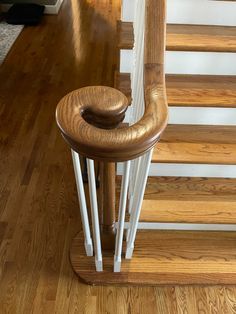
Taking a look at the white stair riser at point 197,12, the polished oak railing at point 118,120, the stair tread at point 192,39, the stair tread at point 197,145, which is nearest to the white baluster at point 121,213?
the polished oak railing at point 118,120

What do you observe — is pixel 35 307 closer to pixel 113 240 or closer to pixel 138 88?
pixel 113 240

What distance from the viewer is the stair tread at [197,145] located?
1.74 metres

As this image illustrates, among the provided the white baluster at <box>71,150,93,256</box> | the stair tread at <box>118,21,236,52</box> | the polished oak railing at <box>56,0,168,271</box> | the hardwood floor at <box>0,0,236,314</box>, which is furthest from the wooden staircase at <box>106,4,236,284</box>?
the polished oak railing at <box>56,0,168,271</box>

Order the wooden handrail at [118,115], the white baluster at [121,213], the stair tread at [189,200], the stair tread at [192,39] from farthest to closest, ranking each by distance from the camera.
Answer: the stair tread at [189,200] → the stair tread at [192,39] → the white baluster at [121,213] → the wooden handrail at [118,115]

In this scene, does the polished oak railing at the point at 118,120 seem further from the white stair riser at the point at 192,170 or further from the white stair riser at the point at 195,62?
the white stair riser at the point at 192,170

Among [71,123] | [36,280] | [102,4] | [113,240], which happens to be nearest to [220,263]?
[113,240]

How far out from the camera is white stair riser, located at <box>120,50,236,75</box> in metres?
1.74

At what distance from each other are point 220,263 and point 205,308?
23cm

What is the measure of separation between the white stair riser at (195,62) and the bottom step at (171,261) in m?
0.82

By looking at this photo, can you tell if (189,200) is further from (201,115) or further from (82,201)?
(82,201)

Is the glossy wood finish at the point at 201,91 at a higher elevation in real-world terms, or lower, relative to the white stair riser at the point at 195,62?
lower

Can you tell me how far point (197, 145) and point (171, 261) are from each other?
0.57 metres

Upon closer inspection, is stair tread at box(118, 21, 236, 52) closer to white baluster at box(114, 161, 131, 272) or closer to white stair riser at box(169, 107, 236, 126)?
white stair riser at box(169, 107, 236, 126)

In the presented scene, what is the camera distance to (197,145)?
1789 millimetres
